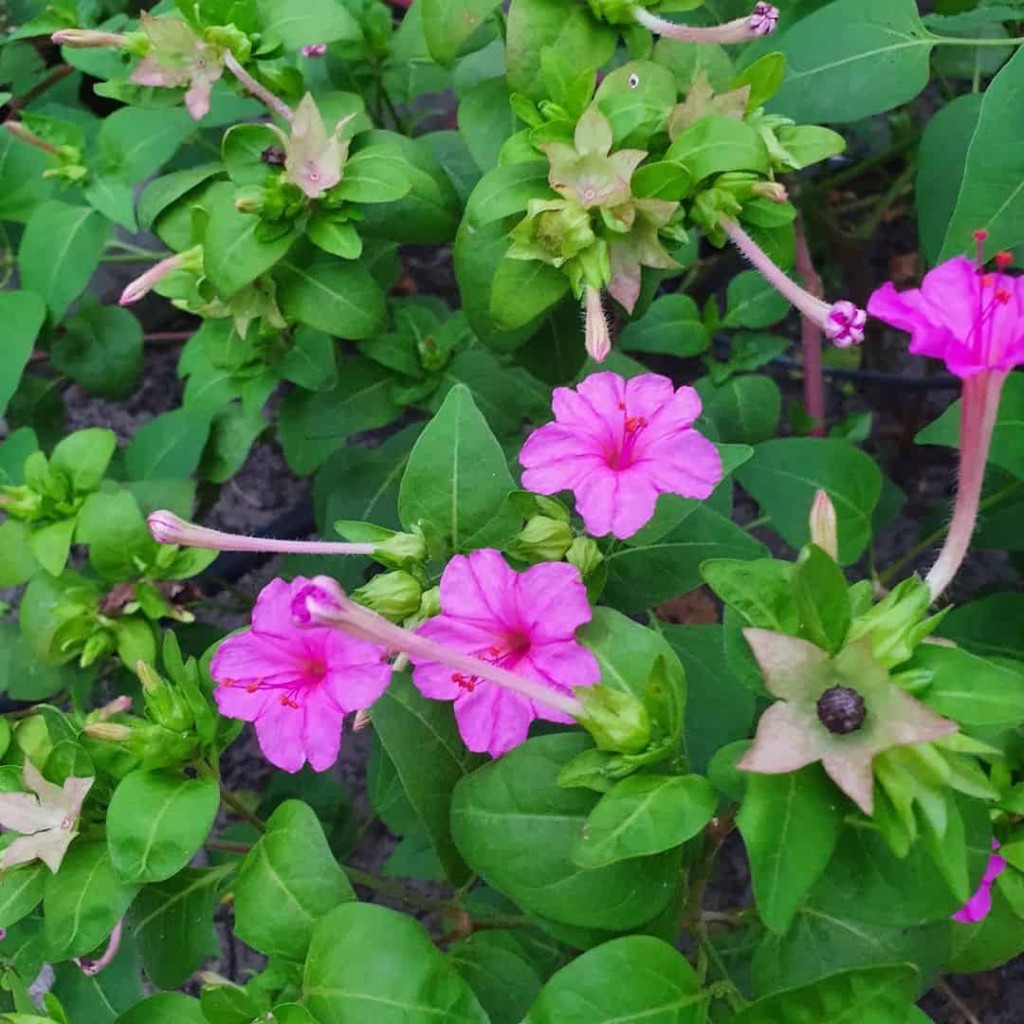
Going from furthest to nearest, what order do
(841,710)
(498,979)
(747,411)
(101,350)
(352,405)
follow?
(101,350) → (747,411) → (352,405) → (498,979) → (841,710)

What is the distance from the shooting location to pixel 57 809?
0.93 meters

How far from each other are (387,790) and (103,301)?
4.82ft

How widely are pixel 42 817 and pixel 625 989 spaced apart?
52 centimetres

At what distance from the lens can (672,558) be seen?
1012 mm

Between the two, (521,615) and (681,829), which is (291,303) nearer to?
(521,615)

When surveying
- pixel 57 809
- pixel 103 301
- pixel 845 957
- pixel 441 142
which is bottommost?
pixel 103 301

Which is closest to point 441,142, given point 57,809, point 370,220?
point 370,220

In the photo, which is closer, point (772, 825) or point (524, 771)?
point (772, 825)

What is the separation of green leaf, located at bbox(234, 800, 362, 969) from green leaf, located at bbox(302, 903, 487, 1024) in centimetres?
5

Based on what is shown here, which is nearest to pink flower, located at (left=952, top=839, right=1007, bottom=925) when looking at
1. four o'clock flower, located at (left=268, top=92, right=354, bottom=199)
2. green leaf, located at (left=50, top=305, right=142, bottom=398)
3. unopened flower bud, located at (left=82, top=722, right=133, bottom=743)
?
unopened flower bud, located at (left=82, top=722, right=133, bottom=743)

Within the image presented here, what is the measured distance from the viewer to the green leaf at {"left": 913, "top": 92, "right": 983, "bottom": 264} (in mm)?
1203

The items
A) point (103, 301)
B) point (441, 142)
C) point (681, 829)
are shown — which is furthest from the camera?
point (103, 301)

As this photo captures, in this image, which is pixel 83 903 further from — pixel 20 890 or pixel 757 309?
pixel 757 309

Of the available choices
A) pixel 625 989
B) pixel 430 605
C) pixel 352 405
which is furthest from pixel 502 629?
pixel 352 405
